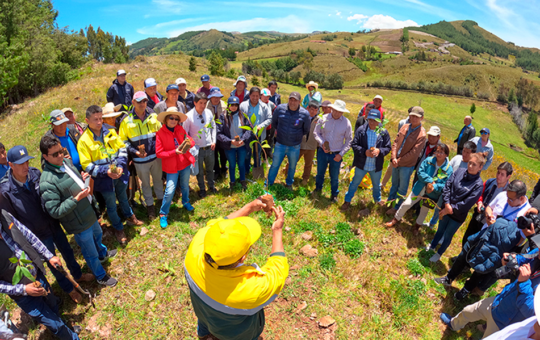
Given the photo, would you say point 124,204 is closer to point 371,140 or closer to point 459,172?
point 371,140

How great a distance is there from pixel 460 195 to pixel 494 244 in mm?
1218

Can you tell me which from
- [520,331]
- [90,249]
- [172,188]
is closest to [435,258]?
[520,331]

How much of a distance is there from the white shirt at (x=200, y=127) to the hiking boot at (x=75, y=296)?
364 centimetres

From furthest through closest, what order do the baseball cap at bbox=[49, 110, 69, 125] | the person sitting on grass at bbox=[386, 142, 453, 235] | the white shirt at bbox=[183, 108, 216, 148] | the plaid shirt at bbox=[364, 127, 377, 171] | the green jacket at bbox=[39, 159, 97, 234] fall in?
the white shirt at bbox=[183, 108, 216, 148] < the plaid shirt at bbox=[364, 127, 377, 171] < the person sitting on grass at bbox=[386, 142, 453, 235] < the baseball cap at bbox=[49, 110, 69, 125] < the green jacket at bbox=[39, 159, 97, 234]

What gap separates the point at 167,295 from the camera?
13.7 feet

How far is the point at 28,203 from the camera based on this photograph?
3.36m

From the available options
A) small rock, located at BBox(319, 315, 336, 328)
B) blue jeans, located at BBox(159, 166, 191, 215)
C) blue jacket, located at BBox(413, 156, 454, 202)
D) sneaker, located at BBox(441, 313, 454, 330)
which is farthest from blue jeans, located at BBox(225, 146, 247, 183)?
sneaker, located at BBox(441, 313, 454, 330)

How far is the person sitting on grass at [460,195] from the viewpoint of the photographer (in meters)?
4.47

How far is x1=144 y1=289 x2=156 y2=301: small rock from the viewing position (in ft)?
13.4

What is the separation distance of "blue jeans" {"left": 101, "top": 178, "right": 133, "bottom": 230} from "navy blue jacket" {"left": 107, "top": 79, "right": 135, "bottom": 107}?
4.05 m

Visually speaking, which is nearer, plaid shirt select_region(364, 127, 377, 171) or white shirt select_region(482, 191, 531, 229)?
white shirt select_region(482, 191, 531, 229)

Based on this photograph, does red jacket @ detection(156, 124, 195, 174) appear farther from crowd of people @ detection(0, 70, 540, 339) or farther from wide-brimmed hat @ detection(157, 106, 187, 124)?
wide-brimmed hat @ detection(157, 106, 187, 124)

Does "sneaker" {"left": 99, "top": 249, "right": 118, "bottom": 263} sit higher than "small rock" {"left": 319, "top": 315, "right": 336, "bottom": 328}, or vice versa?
"sneaker" {"left": 99, "top": 249, "right": 118, "bottom": 263}

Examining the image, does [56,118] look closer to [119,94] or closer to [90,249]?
[90,249]
